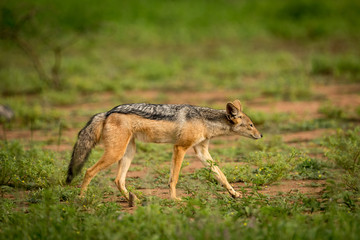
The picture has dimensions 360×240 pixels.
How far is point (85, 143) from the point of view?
6.46 meters

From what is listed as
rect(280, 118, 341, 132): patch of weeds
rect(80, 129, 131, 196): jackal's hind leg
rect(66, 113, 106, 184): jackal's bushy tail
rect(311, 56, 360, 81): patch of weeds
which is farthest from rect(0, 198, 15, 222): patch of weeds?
rect(311, 56, 360, 81): patch of weeds

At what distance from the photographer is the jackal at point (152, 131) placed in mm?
6445

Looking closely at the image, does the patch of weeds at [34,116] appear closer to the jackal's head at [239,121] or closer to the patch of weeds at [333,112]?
the jackal's head at [239,121]

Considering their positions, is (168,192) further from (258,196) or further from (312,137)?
(312,137)

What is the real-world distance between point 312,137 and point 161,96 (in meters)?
5.31

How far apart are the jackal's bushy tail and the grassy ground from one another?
0.39m

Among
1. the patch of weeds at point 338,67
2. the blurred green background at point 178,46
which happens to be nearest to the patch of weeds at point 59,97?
the blurred green background at point 178,46

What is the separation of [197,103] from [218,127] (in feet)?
20.1

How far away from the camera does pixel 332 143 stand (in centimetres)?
784

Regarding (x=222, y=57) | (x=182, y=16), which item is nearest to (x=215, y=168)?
(x=222, y=57)

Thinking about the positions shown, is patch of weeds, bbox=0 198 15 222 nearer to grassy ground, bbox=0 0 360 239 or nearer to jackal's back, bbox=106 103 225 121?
grassy ground, bbox=0 0 360 239

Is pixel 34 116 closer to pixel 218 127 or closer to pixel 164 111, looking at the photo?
pixel 164 111

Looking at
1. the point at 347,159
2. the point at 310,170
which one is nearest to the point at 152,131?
the point at 310,170

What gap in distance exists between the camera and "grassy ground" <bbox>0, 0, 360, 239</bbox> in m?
5.23
